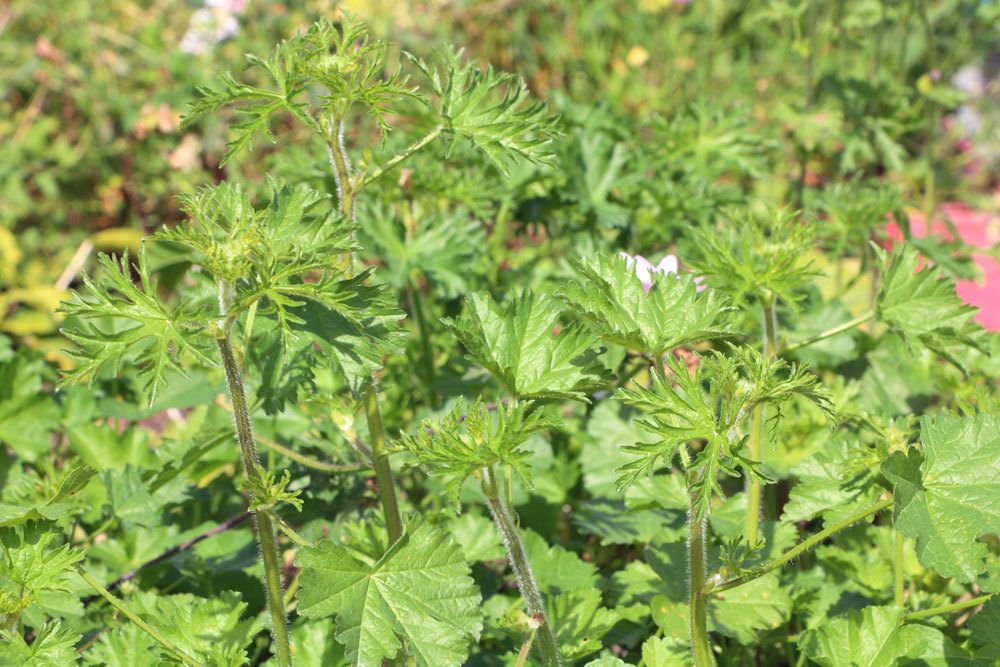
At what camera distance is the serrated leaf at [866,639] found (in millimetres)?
1492

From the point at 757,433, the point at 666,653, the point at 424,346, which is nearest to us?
the point at 666,653

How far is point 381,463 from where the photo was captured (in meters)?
1.52

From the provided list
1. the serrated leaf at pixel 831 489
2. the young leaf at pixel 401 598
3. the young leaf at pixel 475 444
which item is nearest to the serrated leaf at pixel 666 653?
the serrated leaf at pixel 831 489

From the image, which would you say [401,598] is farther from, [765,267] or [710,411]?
[765,267]

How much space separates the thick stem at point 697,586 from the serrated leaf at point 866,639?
8.8 inches

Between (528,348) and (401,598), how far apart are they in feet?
1.24

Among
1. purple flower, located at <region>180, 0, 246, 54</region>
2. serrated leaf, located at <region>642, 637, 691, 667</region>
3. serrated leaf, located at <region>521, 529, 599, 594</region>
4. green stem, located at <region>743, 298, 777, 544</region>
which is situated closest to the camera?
serrated leaf, located at <region>642, 637, 691, 667</region>

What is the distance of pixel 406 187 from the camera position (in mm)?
2373

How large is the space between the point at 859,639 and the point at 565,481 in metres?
0.81

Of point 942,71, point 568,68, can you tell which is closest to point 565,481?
point 942,71

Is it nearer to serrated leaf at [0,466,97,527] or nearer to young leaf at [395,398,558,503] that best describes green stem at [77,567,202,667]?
serrated leaf at [0,466,97,527]

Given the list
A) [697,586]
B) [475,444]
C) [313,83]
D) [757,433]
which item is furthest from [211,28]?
A: [697,586]

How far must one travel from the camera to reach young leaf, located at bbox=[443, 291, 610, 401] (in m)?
1.37

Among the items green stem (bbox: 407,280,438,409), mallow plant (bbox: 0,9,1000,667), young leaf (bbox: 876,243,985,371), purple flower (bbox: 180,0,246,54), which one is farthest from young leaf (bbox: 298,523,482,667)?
purple flower (bbox: 180,0,246,54)
